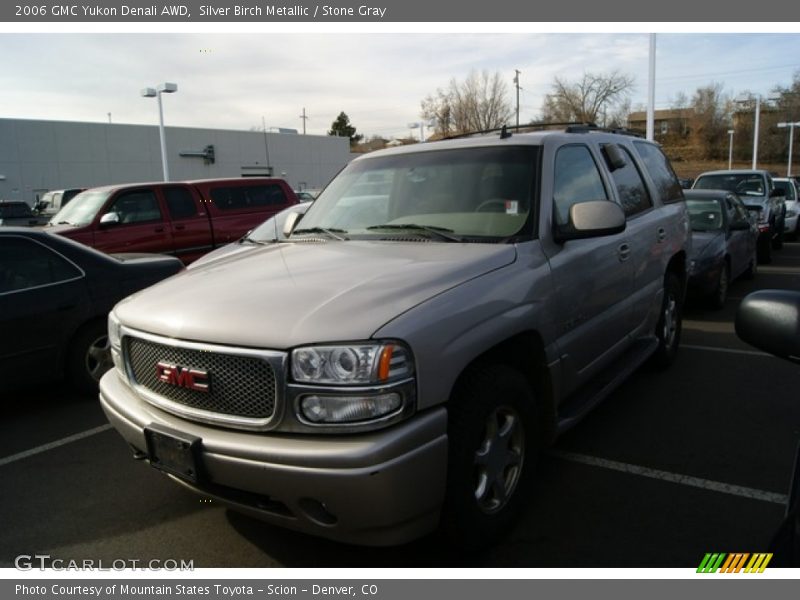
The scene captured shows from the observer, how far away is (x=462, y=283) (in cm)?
271

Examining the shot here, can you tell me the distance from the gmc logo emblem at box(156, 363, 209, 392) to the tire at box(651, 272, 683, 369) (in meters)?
4.00

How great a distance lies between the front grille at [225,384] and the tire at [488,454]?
2.50 feet

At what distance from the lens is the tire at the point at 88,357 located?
5238mm

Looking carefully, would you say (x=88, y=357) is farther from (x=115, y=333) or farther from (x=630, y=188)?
(x=630, y=188)

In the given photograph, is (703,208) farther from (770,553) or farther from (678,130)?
(678,130)

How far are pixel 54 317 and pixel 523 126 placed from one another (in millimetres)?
4089

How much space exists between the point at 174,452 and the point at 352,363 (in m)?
0.93

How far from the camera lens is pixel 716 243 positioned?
8.23m

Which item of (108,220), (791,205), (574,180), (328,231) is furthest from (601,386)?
(791,205)

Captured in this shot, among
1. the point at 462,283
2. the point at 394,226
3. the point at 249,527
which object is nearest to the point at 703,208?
the point at 394,226

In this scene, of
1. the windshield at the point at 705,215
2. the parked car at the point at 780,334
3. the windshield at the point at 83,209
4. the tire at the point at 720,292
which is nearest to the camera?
the parked car at the point at 780,334

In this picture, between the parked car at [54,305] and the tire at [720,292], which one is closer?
the parked car at [54,305]

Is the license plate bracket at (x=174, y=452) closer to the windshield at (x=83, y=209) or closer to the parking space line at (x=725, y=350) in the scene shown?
the parking space line at (x=725, y=350)

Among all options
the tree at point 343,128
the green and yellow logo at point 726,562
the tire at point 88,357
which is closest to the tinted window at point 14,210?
the tire at point 88,357
